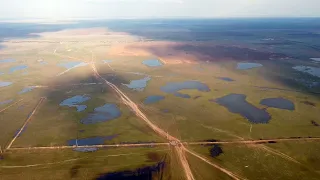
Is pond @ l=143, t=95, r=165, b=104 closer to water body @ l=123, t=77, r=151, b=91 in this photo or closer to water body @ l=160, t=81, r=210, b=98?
water body @ l=160, t=81, r=210, b=98

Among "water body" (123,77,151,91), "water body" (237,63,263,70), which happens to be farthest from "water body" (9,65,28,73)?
"water body" (237,63,263,70)

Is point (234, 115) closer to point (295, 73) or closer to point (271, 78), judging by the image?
point (271, 78)

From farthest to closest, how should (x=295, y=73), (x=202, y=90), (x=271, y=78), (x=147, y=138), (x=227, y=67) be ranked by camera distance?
(x=227, y=67) < (x=295, y=73) < (x=271, y=78) < (x=202, y=90) < (x=147, y=138)

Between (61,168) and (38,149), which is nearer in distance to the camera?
(61,168)

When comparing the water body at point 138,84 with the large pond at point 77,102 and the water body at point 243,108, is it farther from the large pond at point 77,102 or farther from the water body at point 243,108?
the water body at point 243,108

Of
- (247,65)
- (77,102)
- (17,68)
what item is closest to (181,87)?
(77,102)

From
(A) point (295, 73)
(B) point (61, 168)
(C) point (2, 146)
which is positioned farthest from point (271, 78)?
(C) point (2, 146)
